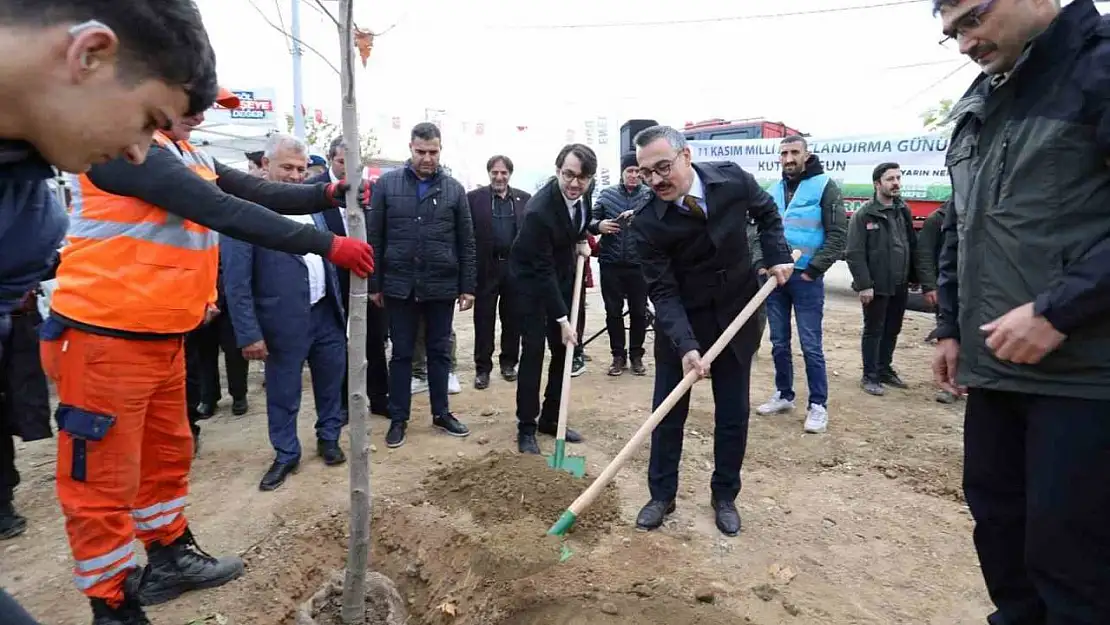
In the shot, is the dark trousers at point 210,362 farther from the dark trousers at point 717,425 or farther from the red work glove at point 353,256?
the dark trousers at point 717,425

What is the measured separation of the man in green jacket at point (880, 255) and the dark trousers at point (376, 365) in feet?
13.4

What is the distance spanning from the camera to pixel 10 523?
11.0ft

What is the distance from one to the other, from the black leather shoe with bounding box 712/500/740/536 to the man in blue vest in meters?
1.68

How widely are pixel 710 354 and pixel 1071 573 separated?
1.65 meters

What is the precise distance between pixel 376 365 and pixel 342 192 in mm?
3073

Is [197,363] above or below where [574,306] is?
below

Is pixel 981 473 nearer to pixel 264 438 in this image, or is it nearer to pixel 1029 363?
Result: pixel 1029 363

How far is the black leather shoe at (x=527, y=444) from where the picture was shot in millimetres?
4438

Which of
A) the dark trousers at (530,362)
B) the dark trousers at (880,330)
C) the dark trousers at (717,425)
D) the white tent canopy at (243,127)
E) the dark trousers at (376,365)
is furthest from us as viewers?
the white tent canopy at (243,127)

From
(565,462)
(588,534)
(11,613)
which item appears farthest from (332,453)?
(11,613)

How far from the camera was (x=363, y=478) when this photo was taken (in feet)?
7.79

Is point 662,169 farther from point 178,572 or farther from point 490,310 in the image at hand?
point 490,310

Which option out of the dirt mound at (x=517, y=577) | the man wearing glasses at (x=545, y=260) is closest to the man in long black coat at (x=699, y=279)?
the dirt mound at (x=517, y=577)

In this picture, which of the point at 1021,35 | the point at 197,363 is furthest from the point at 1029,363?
the point at 197,363
